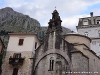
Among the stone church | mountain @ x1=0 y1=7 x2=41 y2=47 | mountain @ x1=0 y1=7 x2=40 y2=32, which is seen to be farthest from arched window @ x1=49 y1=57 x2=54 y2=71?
mountain @ x1=0 y1=7 x2=40 y2=32

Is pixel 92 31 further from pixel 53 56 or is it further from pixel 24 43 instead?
pixel 53 56

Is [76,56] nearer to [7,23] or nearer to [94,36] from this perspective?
[94,36]

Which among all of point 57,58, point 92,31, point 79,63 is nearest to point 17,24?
point 92,31

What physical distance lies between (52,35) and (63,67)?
19.1 feet

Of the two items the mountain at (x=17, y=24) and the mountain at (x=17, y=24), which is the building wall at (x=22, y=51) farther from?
the mountain at (x=17, y=24)

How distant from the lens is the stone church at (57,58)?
27469 millimetres

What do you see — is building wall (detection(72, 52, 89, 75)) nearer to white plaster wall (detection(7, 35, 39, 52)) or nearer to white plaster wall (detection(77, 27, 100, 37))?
white plaster wall (detection(7, 35, 39, 52))

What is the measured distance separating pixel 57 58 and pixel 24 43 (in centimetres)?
1455

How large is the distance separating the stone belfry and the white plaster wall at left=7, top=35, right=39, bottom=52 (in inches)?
413

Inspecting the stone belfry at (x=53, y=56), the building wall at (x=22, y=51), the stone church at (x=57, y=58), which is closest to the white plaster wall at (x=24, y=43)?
the building wall at (x=22, y=51)

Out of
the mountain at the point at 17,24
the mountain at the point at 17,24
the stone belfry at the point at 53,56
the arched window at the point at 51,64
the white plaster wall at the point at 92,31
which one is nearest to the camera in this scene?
the stone belfry at the point at 53,56

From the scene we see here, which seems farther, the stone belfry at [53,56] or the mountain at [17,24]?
the mountain at [17,24]

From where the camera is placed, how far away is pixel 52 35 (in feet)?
102

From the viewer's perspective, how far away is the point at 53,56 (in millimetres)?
29047
